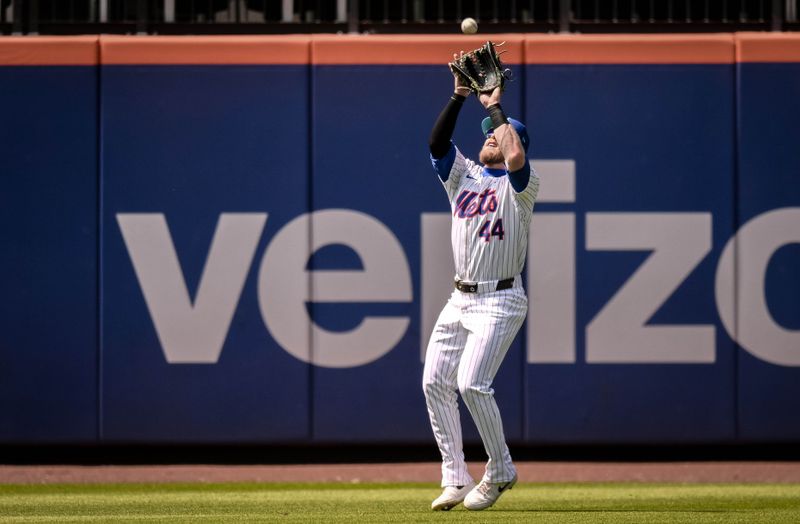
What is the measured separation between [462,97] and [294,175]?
256cm

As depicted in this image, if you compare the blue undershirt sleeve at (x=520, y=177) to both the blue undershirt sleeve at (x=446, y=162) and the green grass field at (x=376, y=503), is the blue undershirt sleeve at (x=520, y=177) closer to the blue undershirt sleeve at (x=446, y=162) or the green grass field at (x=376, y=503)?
the blue undershirt sleeve at (x=446, y=162)

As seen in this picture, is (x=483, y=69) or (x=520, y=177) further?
(x=483, y=69)

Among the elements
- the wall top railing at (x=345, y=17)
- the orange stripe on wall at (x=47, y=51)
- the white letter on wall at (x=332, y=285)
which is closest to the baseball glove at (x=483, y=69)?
the white letter on wall at (x=332, y=285)

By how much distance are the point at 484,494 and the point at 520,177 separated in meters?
1.47

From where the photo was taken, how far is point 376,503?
6535 mm

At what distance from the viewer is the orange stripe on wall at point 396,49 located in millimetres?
8297

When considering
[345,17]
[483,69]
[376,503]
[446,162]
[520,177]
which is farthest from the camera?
[345,17]

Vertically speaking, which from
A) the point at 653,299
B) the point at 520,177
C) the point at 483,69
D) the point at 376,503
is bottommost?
the point at 376,503

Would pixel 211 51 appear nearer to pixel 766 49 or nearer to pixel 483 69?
pixel 483 69

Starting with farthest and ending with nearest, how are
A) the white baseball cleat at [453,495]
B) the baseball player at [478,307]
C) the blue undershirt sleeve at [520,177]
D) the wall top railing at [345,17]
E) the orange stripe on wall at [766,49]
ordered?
the wall top railing at [345,17] < the orange stripe on wall at [766,49] < the white baseball cleat at [453,495] < the baseball player at [478,307] < the blue undershirt sleeve at [520,177]

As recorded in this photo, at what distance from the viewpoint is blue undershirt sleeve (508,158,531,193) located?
568 cm

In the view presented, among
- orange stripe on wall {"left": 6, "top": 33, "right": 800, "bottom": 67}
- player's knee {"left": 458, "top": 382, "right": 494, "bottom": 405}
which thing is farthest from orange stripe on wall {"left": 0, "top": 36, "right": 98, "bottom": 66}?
player's knee {"left": 458, "top": 382, "right": 494, "bottom": 405}

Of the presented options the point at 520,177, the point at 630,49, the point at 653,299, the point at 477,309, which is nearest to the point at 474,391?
the point at 477,309

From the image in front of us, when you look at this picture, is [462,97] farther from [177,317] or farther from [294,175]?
[177,317]
